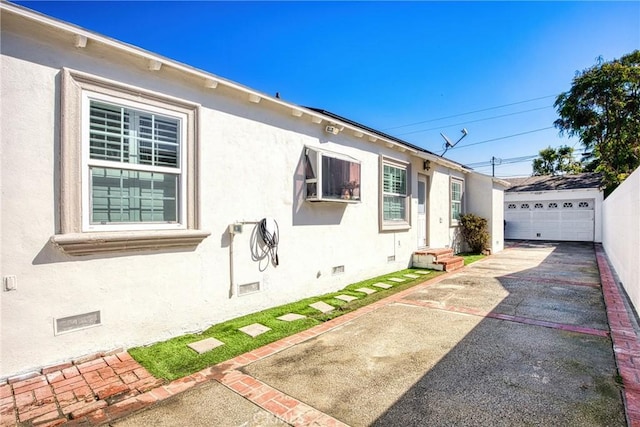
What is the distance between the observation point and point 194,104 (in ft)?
15.8

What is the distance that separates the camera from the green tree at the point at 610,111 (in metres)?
18.2

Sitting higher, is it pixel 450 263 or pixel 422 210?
pixel 422 210

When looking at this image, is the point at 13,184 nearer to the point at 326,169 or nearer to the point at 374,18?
the point at 326,169

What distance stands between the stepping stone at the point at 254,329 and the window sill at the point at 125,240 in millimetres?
1562

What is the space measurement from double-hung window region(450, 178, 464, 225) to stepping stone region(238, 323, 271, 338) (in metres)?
11.0

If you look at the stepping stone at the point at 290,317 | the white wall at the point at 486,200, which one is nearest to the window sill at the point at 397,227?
the stepping stone at the point at 290,317

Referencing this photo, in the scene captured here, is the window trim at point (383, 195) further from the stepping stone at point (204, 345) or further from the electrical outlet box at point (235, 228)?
the stepping stone at point (204, 345)

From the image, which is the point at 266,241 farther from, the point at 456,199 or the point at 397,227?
the point at 456,199

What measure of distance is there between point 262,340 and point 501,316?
428 cm

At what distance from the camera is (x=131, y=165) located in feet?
13.8

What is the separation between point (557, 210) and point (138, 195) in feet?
83.2

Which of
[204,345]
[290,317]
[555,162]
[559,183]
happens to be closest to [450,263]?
[290,317]

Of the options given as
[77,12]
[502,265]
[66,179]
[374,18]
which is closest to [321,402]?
[66,179]

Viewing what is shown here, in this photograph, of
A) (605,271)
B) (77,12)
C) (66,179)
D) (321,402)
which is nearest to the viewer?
(321,402)
